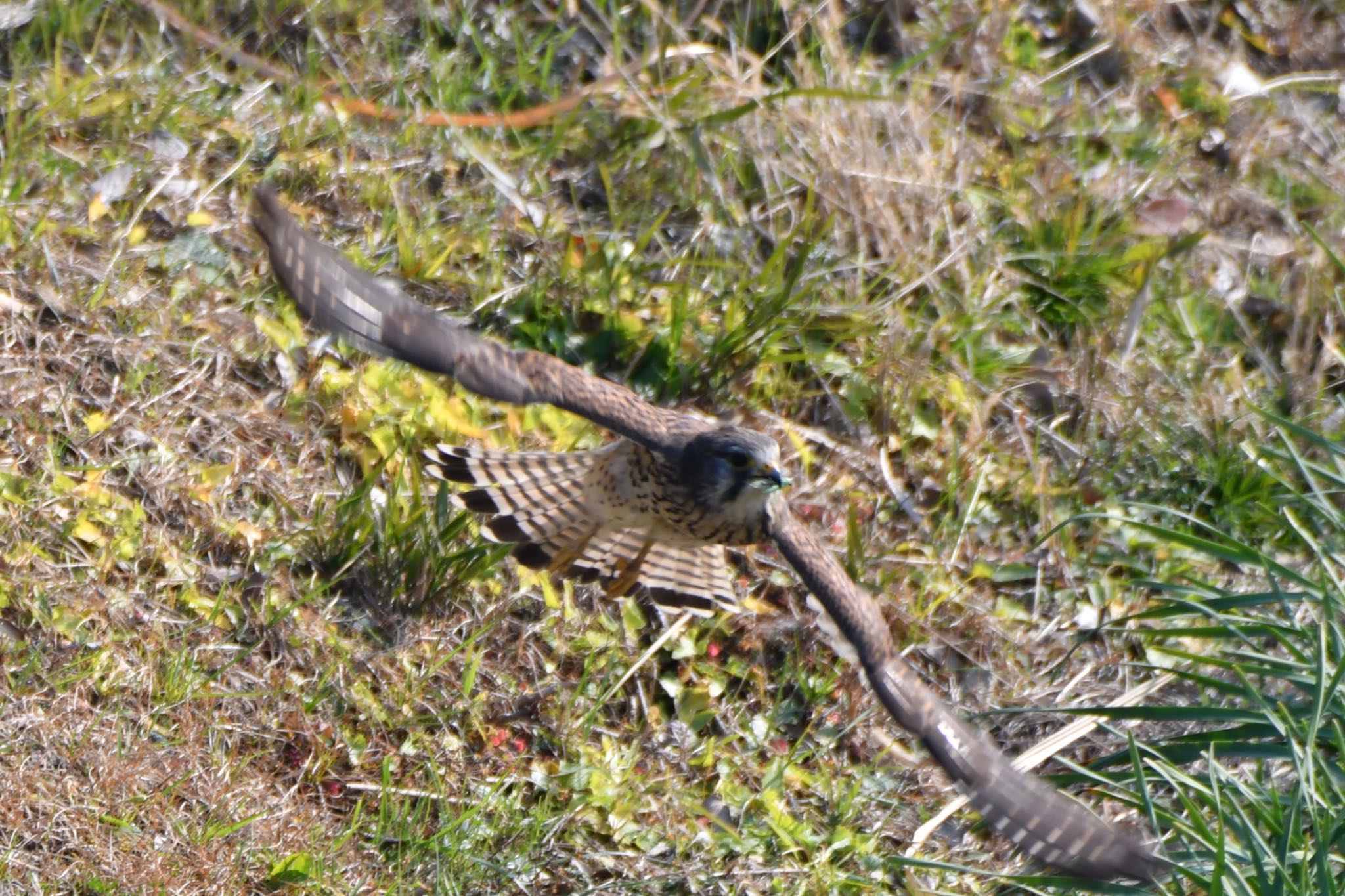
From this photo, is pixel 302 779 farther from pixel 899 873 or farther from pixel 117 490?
pixel 899 873

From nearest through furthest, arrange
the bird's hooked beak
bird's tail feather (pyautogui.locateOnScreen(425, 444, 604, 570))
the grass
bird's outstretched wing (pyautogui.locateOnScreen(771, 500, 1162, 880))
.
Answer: bird's outstretched wing (pyautogui.locateOnScreen(771, 500, 1162, 880))
the grass
the bird's hooked beak
bird's tail feather (pyautogui.locateOnScreen(425, 444, 604, 570))

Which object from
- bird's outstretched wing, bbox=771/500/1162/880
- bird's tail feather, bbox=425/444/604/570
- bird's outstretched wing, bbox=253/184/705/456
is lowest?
bird's outstretched wing, bbox=771/500/1162/880

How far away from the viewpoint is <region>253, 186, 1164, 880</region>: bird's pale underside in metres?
3.91

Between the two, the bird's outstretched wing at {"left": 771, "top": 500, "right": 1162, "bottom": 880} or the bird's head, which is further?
the bird's head

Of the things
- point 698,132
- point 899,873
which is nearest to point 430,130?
point 698,132

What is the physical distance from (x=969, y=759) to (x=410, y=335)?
1862mm

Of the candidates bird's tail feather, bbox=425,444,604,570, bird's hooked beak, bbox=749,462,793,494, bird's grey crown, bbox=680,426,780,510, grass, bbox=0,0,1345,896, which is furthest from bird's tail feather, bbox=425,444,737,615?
bird's hooked beak, bbox=749,462,793,494

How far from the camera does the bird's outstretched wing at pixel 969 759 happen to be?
3605mm

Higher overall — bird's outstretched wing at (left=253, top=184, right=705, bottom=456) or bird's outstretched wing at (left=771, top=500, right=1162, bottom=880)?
bird's outstretched wing at (left=253, top=184, right=705, bottom=456)

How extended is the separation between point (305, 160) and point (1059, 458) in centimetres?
308

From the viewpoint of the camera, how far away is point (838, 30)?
21.9 ft

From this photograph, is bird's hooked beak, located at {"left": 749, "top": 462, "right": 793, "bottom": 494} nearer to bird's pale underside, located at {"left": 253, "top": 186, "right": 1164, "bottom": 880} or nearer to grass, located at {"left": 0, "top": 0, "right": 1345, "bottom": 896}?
bird's pale underside, located at {"left": 253, "top": 186, "right": 1164, "bottom": 880}

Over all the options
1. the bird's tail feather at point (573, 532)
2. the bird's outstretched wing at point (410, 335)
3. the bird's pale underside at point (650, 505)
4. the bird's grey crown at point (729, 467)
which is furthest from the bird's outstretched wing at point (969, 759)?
the bird's outstretched wing at point (410, 335)

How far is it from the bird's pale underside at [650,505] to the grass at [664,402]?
16 centimetres
